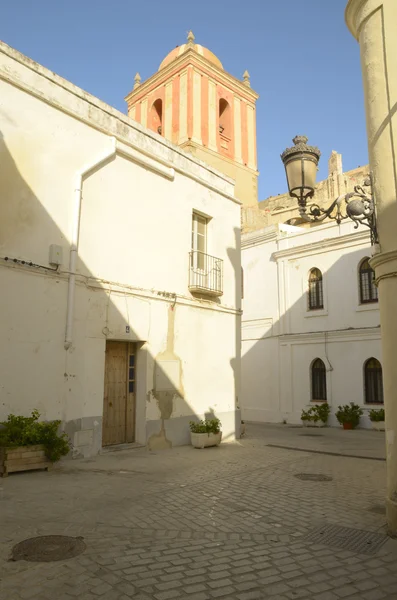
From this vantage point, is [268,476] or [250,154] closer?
[268,476]

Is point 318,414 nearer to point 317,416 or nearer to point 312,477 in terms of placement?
point 317,416

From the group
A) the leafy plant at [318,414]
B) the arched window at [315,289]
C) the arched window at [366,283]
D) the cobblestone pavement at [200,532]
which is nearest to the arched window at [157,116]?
the arched window at [315,289]

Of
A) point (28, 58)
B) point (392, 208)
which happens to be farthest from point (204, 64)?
point (392, 208)

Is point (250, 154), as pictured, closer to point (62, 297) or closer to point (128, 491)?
point (62, 297)

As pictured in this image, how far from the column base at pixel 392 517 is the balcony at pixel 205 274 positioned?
767 centimetres

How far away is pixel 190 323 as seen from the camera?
11.9 metres

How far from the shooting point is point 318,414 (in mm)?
18469

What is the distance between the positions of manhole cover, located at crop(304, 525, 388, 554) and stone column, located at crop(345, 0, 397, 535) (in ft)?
0.84

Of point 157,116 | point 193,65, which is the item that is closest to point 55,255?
point 193,65

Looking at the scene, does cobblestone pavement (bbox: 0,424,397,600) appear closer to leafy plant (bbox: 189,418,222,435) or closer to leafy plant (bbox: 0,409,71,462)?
leafy plant (bbox: 0,409,71,462)

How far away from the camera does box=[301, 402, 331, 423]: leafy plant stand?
18.3 m

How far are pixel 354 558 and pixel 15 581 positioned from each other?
2.92 meters

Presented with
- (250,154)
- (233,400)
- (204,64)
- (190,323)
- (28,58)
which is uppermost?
(204,64)

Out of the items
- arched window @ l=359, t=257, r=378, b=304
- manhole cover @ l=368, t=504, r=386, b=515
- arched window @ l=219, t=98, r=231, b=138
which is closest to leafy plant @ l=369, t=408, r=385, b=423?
arched window @ l=359, t=257, r=378, b=304
